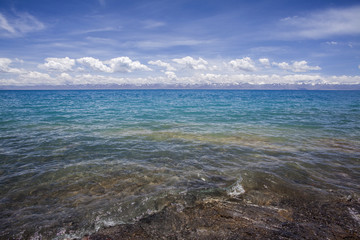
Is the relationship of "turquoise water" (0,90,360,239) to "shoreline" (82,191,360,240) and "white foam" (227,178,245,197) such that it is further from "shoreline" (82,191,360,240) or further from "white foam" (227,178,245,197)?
"shoreline" (82,191,360,240)

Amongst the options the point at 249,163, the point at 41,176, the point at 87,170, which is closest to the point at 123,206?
the point at 87,170

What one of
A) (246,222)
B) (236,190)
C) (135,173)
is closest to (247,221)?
(246,222)

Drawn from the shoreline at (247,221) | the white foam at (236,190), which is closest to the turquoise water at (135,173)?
the white foam at (236,190)

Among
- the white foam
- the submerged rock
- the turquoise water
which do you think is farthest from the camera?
the white foam

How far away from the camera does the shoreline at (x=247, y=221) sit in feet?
14.7

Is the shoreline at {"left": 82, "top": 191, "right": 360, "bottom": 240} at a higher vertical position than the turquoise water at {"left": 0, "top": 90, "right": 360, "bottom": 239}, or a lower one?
higher

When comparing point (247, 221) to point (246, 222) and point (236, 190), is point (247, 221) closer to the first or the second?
point (246, 222)

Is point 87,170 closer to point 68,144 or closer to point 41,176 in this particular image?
point 41,176

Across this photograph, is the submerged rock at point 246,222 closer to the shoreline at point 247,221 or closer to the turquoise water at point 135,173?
the shoreline at point 247,221

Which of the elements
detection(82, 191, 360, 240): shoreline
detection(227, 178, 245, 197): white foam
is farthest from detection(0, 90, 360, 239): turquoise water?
detection(82, 191, 360, 240): shoreline

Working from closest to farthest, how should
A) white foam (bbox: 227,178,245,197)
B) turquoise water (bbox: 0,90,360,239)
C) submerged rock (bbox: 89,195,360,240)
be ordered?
submerged rock (bbox: 89,195,360,240) → turquoise water (bbox: 0,90,360,239) → white foam (bbox: 227,178,245,197)

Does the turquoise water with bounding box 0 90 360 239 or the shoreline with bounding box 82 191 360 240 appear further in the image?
the turquoise water with bounding box 0 90 360 239

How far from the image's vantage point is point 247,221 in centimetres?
495

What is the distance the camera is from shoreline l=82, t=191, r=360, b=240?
447cm
